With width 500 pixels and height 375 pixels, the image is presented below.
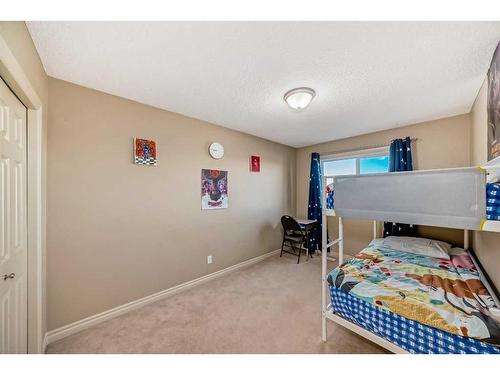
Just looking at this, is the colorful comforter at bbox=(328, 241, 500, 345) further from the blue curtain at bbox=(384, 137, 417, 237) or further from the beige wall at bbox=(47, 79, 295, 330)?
the beige wall at bbox=(47, 79, 295, 330)

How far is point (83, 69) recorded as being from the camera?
5.10ft

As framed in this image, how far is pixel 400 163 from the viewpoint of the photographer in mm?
2830

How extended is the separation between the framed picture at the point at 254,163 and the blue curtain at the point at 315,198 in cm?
122

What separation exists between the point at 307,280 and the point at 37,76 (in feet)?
11.3

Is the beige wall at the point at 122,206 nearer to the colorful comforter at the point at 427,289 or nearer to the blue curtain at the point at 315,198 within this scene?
the blue curtain at the point at 315,198

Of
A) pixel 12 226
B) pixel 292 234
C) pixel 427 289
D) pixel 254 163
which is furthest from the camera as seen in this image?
pixel 292 234

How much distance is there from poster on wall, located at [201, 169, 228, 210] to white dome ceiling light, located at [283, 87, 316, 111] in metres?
1.44

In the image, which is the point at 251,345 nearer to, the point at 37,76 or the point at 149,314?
the point at 149,314

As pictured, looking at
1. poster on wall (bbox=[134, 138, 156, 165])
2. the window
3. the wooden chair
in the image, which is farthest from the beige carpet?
the window

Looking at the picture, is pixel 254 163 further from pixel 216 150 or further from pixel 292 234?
pixel 292 234

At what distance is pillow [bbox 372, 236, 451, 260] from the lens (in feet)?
6.83

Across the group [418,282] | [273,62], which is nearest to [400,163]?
[418,282]

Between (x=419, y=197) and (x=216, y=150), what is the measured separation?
233 centimetres
